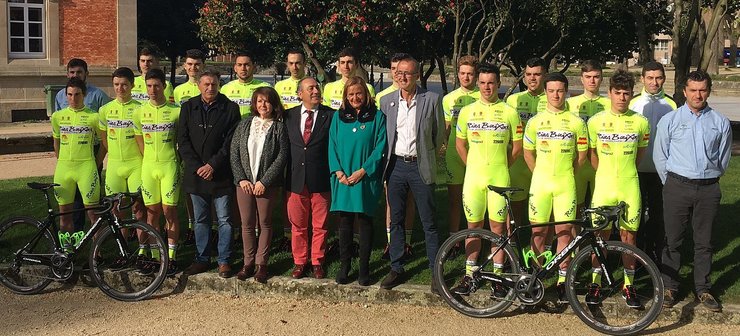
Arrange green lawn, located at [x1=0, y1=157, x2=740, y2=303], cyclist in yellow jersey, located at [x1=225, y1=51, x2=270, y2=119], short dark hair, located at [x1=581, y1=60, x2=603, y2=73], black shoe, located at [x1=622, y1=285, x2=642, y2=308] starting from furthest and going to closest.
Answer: cyclist in yellow jersey, located at [x1=225, y1=51, x2=270, y2=119] < short dark hair, located at [x1=581, y1=60, x2=603, y2=73] < green lawn, located at [x1=0, y1=157, x2=740, y2=303] < black shoe, located at [x1=622, y1=285, x2=642, y2=308]

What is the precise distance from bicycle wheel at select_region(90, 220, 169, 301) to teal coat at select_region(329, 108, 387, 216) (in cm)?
161

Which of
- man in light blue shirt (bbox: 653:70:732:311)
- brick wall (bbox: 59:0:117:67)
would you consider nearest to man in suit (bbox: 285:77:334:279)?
man in light blue shirt (bbox: 653:70:732:311)

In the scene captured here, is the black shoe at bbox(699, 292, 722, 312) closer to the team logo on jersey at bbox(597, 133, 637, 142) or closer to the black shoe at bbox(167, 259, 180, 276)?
the team logo on jersey at bbox(597, 133, 637, 142)

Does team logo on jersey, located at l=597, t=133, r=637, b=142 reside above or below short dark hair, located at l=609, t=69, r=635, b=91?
below

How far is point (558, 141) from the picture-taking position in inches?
252

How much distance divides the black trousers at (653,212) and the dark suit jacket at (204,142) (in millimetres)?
3796

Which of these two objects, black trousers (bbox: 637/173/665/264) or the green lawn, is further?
black trousers (bbox: 637/173/665/264)

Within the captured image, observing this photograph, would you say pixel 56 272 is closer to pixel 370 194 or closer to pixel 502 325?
pixel 370 194

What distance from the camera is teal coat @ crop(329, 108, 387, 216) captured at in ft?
22.0

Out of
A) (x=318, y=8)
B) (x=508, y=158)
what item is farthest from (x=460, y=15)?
(x=508, y=158)

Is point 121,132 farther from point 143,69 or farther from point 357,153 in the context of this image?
point 357,153

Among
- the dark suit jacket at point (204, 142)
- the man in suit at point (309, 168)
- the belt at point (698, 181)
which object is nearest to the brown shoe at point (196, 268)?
the dark suit jacket at point (204, 142)

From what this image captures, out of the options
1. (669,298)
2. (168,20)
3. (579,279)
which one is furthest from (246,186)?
(168,20)

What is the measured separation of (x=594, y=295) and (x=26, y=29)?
841 inches
